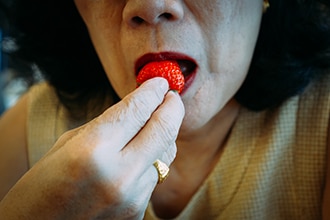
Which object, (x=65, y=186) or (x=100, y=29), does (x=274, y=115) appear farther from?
(x=65, y=186)

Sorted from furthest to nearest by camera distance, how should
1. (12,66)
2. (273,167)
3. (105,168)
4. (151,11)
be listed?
(12,66) < (273,167) < (151,11) < (105,168)

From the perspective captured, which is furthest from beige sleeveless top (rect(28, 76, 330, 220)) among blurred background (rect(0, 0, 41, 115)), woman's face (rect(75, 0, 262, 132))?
blurred background (rect(0, 0, 41, 115))

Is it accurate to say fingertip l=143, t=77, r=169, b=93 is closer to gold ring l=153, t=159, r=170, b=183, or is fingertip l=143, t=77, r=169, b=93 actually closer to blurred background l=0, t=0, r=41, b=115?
gold ring l=153, t=159, r=170, b=183

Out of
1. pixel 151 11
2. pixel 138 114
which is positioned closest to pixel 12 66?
pixel 151 11

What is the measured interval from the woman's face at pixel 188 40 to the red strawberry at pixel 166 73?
26mm

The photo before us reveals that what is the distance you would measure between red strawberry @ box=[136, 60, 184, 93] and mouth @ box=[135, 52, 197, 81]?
12 millimetres

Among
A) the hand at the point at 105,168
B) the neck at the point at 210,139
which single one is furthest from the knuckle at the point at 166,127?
the neck at the point at 210,139

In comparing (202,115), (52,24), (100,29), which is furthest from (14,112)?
Answer: (202,115)

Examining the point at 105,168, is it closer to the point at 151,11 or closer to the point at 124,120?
the point at 124,120

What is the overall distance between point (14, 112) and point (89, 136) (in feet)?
2.49

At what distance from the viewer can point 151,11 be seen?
800 millimetres

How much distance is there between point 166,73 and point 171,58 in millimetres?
59

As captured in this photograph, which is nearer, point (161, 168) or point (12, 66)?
point (161, 168)

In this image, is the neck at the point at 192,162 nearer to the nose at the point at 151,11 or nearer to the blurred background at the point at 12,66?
the nose at the point at 151,11
